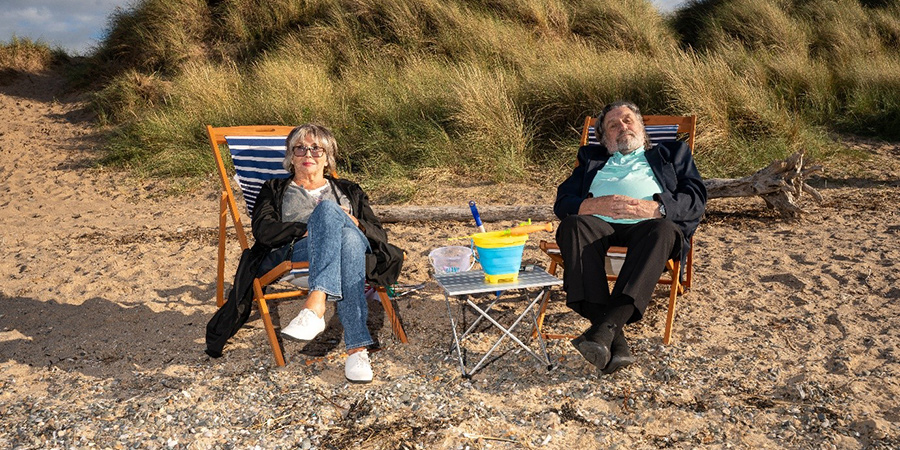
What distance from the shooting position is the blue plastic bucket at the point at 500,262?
291cm

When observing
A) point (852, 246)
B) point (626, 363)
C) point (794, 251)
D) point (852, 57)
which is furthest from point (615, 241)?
point (852, 57)

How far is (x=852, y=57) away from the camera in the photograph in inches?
366

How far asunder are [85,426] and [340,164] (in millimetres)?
4945

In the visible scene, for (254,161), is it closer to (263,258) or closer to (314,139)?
(314,139)

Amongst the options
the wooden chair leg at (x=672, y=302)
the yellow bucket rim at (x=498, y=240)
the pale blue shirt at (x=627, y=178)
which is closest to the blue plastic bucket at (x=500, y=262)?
the yellow bucket rim at (x=498, y=240)

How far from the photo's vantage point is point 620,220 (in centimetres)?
340

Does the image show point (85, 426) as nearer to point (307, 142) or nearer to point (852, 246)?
point (307, 142)

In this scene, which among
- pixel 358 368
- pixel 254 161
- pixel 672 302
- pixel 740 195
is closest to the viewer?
pixel 358 368

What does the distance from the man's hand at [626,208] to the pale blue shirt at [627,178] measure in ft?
0.18

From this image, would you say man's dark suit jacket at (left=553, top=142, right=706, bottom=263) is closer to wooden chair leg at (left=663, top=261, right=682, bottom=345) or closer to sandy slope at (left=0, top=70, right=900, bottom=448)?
wooden chair leg at (left=663, top=261, right=682, bottom=345)

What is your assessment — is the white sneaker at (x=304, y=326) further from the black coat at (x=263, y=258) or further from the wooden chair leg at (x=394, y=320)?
the wooden chair leg at (x=394, y=320)

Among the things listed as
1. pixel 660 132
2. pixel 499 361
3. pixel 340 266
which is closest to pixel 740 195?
pixel 660 132

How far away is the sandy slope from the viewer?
2555 mm

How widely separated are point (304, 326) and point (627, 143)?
192 centimetres
